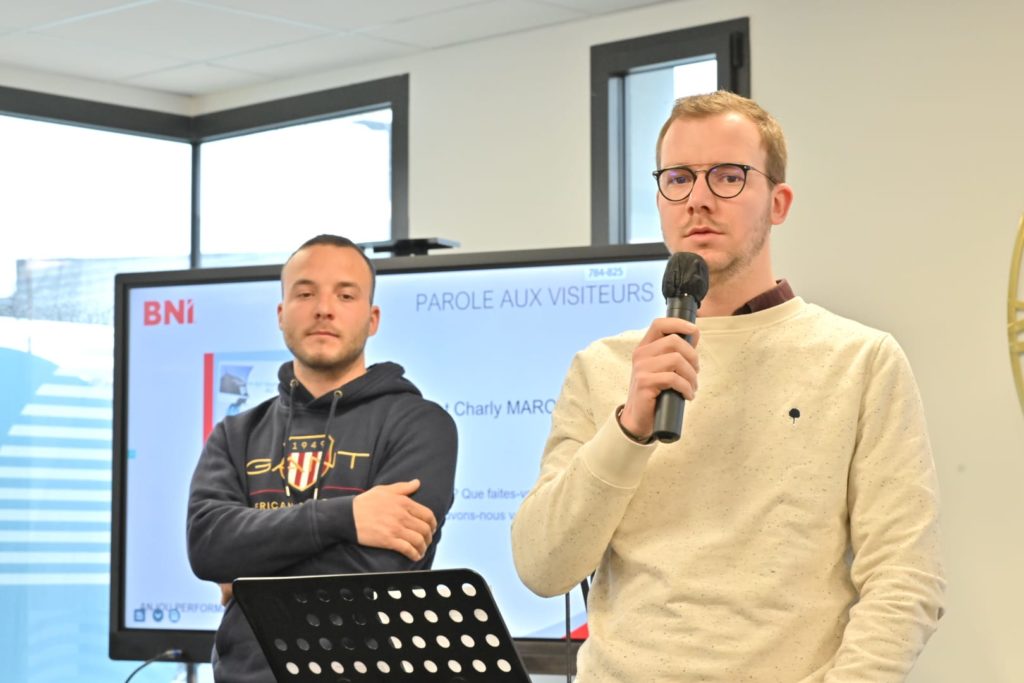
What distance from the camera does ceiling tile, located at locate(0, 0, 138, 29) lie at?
449 centimetres

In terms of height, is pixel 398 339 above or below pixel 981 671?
above

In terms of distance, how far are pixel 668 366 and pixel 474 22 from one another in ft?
10.8

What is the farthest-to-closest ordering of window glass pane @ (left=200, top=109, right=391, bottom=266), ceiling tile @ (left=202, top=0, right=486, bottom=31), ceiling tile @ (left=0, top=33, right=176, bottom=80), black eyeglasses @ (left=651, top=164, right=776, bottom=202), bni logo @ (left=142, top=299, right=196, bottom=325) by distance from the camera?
window glass pane @ (left=200, top=109, right=391, bottom=266), ceiling tile @ (left=0, top=33, right=176, bottom=80), ceiling tile @ (left=202, top=0, right=486, bottom=31), bni logo @ (left=142, top=299, right=196, bottom=325), black eyeglasses @ (left=651, top=164, right=776, bottom=202)

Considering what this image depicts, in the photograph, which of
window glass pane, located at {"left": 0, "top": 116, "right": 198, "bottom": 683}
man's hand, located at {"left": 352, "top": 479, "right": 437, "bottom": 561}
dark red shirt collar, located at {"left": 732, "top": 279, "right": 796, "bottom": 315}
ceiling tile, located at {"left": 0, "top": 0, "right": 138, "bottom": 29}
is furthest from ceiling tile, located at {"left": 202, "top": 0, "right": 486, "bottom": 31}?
dark red shirt collar, located at {"left": 732, "top": 279, "right": 796, "bottom": 315}

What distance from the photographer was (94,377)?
5.38 meters

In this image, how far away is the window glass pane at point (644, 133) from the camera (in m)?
4.63

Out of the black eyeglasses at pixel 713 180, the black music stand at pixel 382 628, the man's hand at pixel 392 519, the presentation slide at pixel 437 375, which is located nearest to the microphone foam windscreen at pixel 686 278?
the black eyeglasses at pixel 713 180

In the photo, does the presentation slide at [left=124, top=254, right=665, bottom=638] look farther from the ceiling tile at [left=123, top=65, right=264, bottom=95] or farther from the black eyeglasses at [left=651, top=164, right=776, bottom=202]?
the black eyeglasses at [left=651, top=164, right=776, bottom=202]

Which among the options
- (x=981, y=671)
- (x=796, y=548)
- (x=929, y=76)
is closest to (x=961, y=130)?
(x=929, y=76)

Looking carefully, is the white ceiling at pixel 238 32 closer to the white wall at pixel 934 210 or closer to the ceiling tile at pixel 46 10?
the ceiling tile at pixel 46 10

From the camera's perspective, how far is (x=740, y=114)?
192 centimetres

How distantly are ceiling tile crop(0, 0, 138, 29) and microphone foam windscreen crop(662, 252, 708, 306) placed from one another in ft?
10.5

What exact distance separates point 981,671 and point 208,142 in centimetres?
363

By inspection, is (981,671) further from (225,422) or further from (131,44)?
(131,44)
